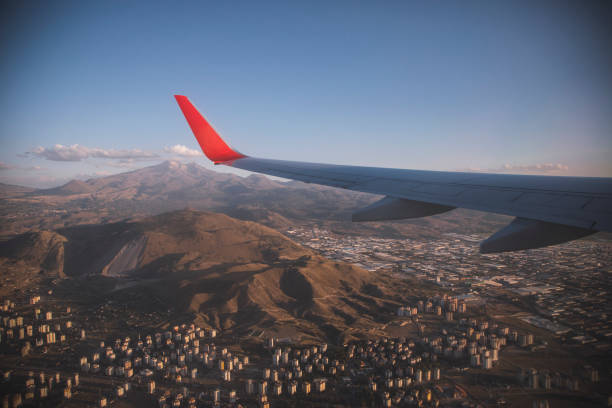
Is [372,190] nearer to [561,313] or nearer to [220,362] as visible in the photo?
[220,362]

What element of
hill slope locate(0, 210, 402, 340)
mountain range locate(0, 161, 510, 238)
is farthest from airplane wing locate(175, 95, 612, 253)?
mountain range locate(0, 161, 510, 238)

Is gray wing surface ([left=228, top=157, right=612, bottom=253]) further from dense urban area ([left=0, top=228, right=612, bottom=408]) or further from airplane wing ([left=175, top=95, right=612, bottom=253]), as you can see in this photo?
dense urban area ([left=0, top=228, right=612, bottom=408])

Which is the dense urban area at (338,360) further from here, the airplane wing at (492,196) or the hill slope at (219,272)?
the airplane wing at (492,196)

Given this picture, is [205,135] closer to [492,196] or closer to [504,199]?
[492,196]

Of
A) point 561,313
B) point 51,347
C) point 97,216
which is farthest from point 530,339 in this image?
point 97,216

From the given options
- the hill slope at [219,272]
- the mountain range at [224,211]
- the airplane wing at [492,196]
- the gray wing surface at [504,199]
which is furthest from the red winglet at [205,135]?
the mountain range at [224,211]
